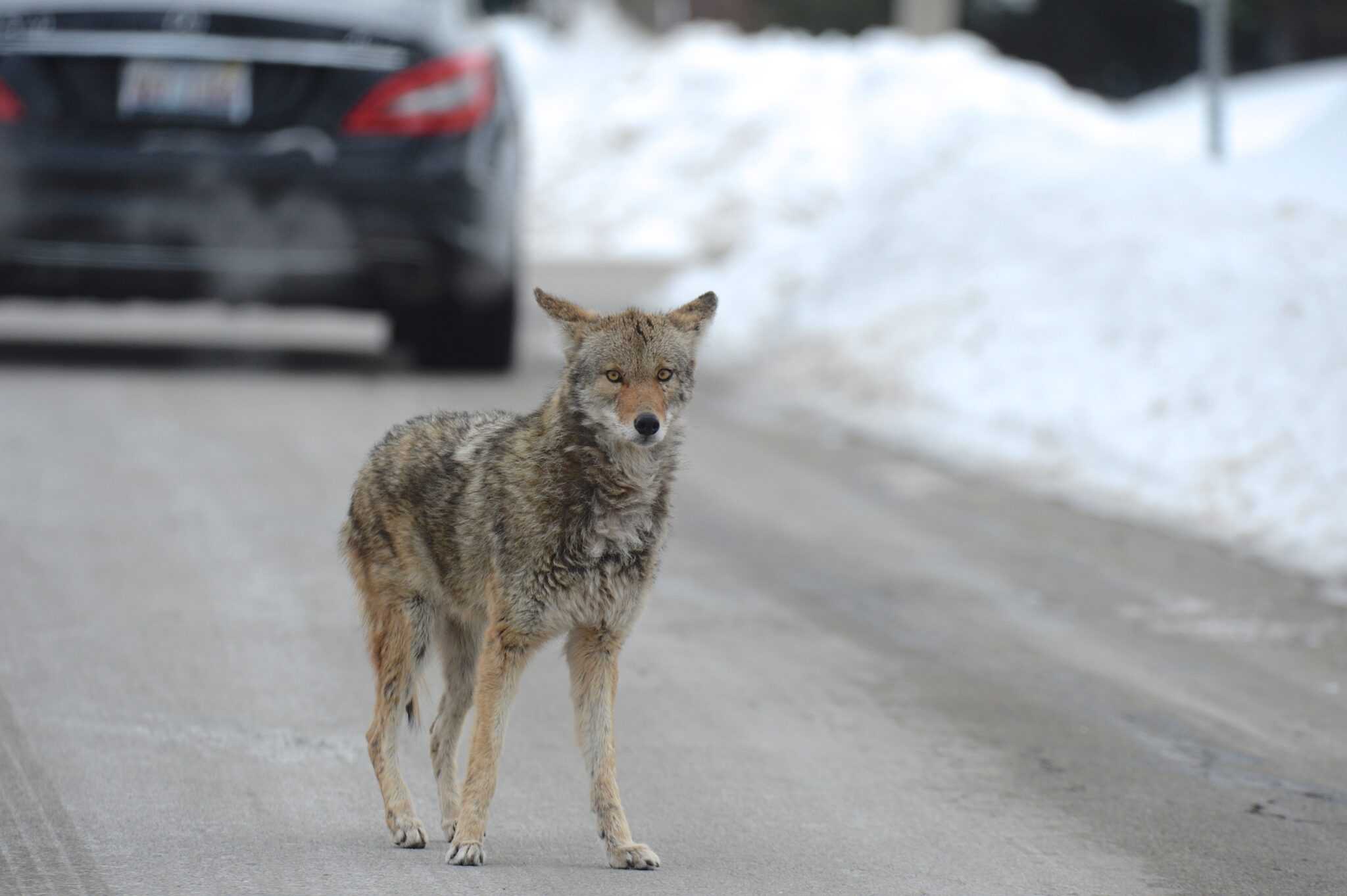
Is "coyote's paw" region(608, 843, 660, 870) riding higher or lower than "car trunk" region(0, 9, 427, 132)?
lower

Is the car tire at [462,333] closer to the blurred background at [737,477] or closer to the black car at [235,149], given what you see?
the blurred background at [737,477]

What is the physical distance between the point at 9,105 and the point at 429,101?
2403 mm

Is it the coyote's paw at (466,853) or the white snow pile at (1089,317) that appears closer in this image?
the coyote's paw at (466,853)

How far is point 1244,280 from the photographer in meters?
12.9

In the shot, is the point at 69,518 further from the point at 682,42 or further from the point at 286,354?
the point at 682,42

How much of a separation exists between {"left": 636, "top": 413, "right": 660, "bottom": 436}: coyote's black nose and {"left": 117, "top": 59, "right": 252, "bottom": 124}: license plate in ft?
24.3

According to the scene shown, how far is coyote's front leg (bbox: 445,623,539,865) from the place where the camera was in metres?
5.48

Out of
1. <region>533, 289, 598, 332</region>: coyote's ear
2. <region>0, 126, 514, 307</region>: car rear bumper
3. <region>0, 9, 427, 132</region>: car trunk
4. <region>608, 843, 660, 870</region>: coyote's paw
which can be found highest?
<region>0, 9, 427, 132</region>: car trunk

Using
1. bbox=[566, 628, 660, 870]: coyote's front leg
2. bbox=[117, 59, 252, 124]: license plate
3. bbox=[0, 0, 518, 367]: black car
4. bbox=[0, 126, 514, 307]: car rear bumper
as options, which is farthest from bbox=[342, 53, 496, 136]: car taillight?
bbox=[566, 628, 660, 870]: coyote's front leg

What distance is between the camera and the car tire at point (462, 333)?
13.6 metres

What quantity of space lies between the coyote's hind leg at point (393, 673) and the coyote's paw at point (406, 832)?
0.04 m

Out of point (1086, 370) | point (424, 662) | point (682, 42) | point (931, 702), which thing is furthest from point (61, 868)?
point (682, 42)

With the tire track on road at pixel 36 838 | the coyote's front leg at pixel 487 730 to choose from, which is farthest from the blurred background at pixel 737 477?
the coyote's front leg at pixel 487 730

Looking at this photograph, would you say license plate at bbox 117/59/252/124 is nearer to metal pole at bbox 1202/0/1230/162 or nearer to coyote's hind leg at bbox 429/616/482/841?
coyote's hind leg at bbox 429/616/482/841
